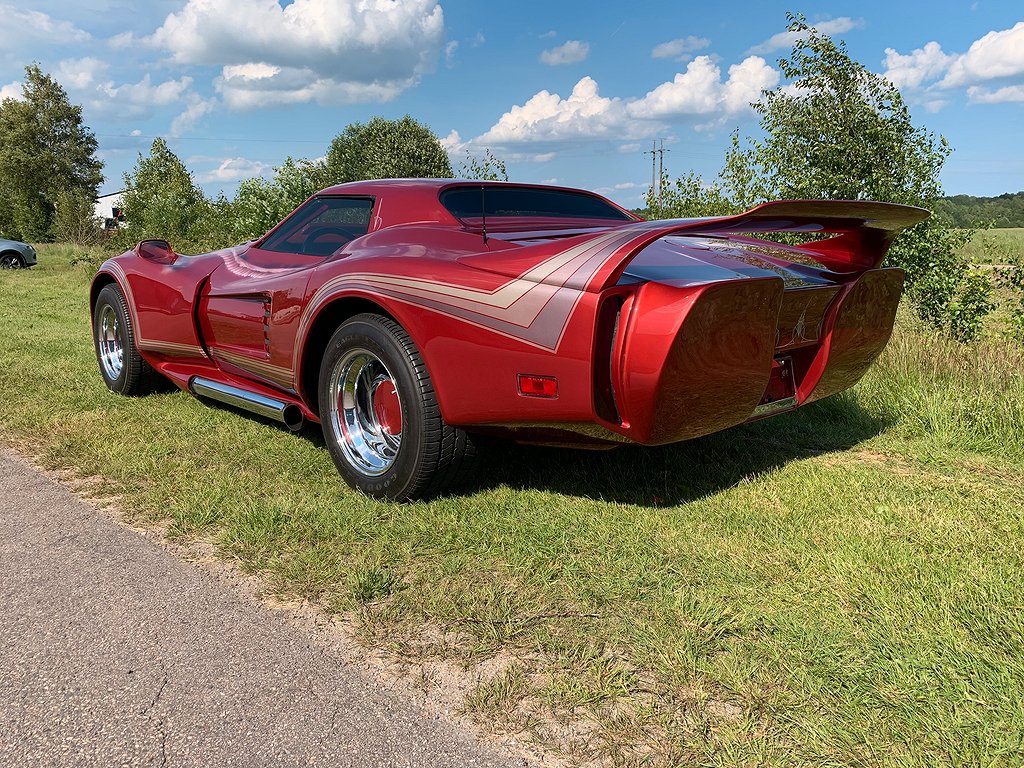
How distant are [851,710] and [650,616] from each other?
0.63 m

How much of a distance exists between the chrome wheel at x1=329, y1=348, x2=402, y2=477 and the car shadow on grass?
43 centimetres

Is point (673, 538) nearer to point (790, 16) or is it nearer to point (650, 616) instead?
point (650, 616)

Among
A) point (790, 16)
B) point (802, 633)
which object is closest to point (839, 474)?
point (802, 633)

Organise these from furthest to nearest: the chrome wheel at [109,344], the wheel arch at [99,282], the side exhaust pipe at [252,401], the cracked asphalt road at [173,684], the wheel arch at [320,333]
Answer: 1. the chrome wheel at [109,344]
2. the wheel arch at [99,282]
3. the side exhaust pipe at [252,401]
4. the wheel arch at [320,333]
5. the cracked asphalt road at [173,684]

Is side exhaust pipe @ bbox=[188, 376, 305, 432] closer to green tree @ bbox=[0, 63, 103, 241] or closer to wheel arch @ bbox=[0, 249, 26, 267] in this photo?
wheel arch @ bbox=[0, 249, 26, 267]

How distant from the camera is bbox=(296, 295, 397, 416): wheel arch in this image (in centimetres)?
330

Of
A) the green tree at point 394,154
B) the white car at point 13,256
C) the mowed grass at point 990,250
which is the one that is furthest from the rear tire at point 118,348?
the green tree at point 394,154

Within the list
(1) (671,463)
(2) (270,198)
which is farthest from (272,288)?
(2) (270,198)

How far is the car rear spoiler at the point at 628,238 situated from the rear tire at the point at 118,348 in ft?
10.8

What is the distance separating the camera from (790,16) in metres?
7.45

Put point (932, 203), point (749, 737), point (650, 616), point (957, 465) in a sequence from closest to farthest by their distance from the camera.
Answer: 1. point (749, 737)
2. point (650, 616)
3. point (957, 465)
4. point (932, 203)

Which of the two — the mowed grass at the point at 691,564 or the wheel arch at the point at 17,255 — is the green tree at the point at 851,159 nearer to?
the mowed grass at the point at 691,564

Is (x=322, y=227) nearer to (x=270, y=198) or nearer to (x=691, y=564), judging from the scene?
(x=691, y=564)

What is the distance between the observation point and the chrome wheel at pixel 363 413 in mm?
3307
